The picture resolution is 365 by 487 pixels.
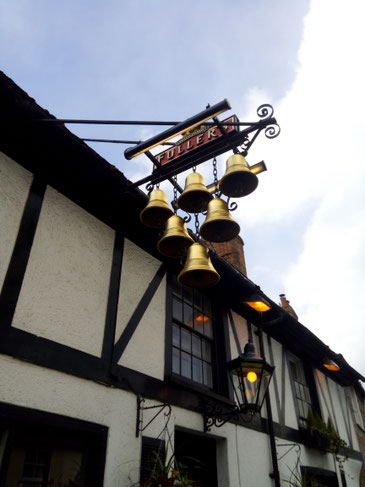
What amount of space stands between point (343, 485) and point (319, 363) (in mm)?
2580

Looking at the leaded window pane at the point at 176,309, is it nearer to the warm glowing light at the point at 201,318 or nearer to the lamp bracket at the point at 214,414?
the warm glowing light at the point at 201,318

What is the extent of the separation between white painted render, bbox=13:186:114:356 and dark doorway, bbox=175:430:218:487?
2.18 m

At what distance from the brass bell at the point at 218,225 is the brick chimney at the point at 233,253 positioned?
17.2ft

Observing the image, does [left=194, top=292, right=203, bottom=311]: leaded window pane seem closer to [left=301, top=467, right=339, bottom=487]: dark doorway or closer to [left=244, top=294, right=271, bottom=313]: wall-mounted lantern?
[left=244, top=294, right=271, bottom=313]: wall-mounted lantern

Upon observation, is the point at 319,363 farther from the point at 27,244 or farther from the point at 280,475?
the point at 27,244

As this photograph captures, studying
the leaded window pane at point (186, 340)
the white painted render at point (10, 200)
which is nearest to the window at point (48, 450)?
the white painted render at point (10, 200)

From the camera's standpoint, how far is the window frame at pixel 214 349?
4.79 metres

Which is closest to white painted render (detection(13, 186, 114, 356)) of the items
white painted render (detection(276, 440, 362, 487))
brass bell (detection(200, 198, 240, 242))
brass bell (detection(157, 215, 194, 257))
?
brass bell (detection(157, 215, 194, 257))

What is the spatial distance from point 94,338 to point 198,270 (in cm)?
125

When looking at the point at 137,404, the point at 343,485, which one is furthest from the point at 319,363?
the point at 137,404

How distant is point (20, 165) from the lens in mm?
3887

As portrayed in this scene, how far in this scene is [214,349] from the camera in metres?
6.09

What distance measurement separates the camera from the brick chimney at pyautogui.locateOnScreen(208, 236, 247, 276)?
9.20 meters

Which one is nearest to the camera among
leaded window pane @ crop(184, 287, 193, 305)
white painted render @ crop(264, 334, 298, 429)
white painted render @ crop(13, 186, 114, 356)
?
white painted render @ crop(13, 186, 114, 356)
